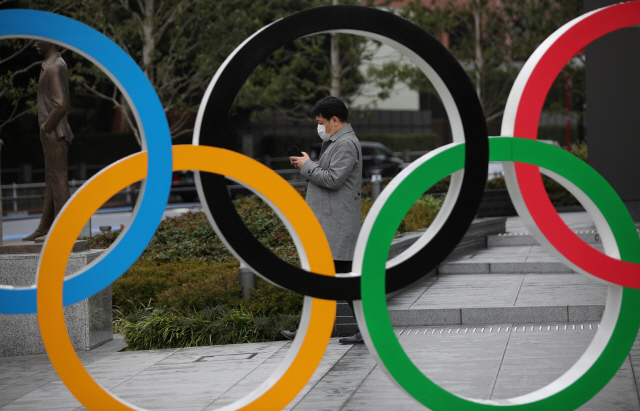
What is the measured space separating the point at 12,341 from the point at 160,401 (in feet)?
8.38

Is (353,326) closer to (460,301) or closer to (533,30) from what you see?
(460,301)

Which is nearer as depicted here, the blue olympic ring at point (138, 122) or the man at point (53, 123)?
the blue olympic ring at point (138, 122)

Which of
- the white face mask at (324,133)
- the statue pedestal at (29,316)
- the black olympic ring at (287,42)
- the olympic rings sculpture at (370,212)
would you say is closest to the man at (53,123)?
the statue pedestal at (29,316)

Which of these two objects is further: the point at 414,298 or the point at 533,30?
the point at 533,30

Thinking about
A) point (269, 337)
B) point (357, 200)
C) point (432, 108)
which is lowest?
point (269, 337)

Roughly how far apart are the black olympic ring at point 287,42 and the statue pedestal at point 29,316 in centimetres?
326

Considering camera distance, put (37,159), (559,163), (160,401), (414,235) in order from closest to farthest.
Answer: (559,163)
(160,401)
(414,235)
(37,159)

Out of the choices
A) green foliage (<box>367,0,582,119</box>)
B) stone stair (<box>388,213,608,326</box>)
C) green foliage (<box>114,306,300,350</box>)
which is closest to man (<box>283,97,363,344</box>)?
green foliage (<box>114,306,300,350</box>)

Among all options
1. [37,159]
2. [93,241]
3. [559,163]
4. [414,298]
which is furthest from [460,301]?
[37,159]

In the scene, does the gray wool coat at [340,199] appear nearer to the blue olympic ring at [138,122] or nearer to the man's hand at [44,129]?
the blue olympic ring at [138,122]

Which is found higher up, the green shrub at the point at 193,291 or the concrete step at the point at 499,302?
the green shrub at the point at 193,291

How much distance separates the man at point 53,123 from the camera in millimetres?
6625

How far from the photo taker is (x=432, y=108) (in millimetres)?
44188

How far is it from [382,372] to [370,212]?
1.78m
